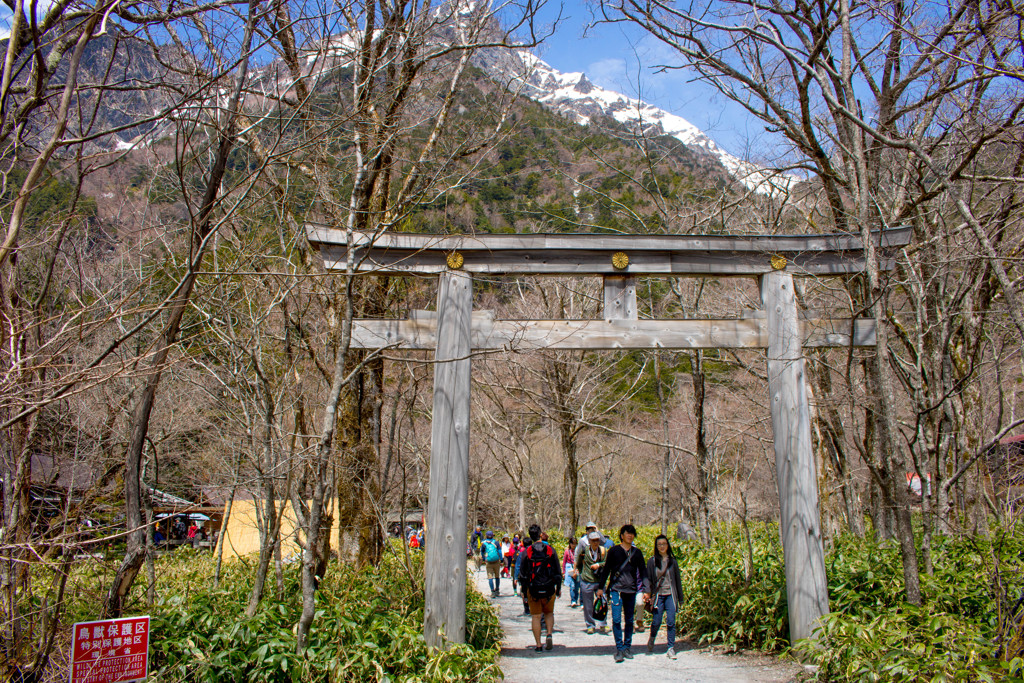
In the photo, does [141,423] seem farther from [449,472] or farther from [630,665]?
[630,665]

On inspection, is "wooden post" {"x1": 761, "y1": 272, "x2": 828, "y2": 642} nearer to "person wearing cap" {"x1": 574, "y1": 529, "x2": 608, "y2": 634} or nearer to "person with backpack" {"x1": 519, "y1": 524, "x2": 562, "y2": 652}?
"person with backpack" {"x1": 519, "y1": 524, "x2": 562, "y2": 652}

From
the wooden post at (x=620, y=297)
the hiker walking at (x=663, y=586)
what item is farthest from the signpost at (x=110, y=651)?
the hiker walking at (x=663, y=586)

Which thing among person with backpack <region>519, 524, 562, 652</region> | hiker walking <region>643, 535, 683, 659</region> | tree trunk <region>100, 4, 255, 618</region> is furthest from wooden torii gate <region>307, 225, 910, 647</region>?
person with backpack <region>519, 524, 562, 652</region>

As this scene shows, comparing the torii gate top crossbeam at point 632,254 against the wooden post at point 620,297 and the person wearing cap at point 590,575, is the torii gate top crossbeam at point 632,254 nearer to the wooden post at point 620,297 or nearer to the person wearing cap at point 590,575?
the wooden post at point 620,297

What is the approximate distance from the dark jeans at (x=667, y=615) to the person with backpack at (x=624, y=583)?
0.25m

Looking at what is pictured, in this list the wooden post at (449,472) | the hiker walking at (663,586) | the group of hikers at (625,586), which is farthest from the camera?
the hiker walking at (663,586)

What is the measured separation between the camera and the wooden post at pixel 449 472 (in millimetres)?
5777

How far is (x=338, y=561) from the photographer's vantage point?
356 inches

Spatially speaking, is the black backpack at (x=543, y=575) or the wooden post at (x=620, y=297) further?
the black backpack at (x=543, y=575)

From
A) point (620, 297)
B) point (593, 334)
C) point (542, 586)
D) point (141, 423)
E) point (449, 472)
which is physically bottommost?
point (542, 586)

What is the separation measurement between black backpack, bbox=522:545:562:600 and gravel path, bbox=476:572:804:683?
597 mm

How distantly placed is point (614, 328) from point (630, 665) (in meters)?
3.20

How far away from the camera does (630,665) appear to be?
20.7ft

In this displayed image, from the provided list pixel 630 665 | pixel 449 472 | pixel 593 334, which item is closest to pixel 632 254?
pixel 593 334
